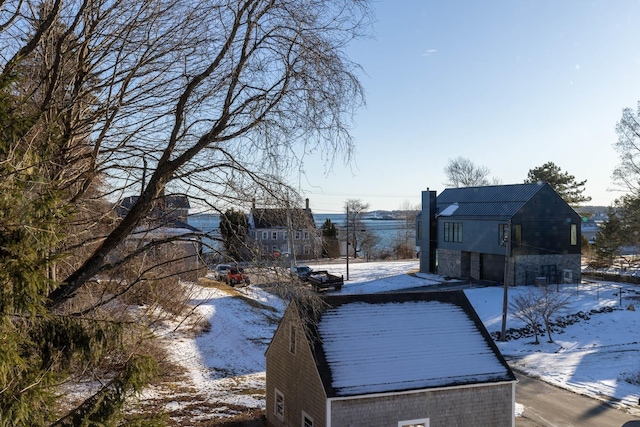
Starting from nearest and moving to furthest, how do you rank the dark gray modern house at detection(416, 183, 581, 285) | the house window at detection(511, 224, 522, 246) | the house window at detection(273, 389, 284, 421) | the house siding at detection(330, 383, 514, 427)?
→ the house siding at detection(330, 383, 514, 427), the house window at detection(273, 389, 284, 421), the house window at detection(511, 224, 522, 246), the dark gray modern house at detection(416, 183, 581, 285)

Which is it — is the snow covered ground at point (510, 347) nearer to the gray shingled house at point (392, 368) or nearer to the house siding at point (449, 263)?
the gray shingled house at point (392, 368)

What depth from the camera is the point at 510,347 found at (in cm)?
2758

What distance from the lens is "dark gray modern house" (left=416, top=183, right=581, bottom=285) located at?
127 feet

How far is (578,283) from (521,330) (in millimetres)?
12363

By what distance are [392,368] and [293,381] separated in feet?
9.36

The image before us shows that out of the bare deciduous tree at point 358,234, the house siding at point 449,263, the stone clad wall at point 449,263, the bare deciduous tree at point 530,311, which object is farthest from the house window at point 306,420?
the bare deciduous tree at point 358,234

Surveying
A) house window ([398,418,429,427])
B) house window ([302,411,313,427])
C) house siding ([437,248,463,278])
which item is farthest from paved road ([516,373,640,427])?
house siding ([437,248,463,278])

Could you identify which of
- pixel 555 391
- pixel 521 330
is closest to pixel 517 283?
pixel 521 330

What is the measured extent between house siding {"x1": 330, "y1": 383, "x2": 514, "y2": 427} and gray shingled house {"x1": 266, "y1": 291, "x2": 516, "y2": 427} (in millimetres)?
23

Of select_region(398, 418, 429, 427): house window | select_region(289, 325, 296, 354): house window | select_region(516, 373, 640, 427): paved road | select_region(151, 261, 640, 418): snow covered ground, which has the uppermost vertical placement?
select_region(289, 325, 296, 354): house window

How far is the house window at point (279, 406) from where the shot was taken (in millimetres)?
15125

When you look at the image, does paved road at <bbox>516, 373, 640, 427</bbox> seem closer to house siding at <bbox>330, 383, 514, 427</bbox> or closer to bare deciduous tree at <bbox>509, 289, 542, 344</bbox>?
house siding at <bbox>330, 383, 514, 427</bbox>

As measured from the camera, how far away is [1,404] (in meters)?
5.43

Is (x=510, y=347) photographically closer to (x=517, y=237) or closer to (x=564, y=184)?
(x=517, y=237)
